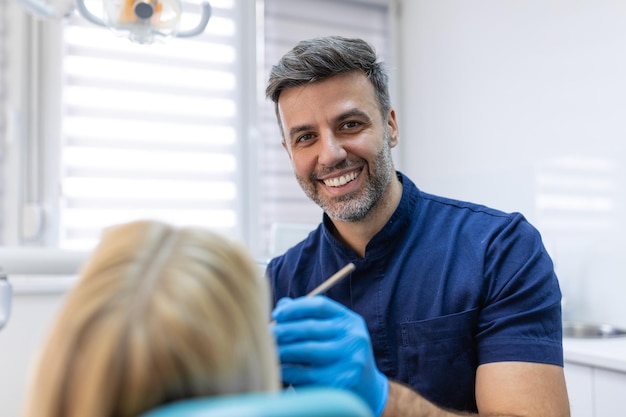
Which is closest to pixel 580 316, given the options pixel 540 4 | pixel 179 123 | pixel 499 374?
pixel 540 4

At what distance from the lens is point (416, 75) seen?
3865mm

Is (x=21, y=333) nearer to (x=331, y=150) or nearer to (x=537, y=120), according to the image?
(x=331, y=150)

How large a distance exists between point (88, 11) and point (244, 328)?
1.27 metres

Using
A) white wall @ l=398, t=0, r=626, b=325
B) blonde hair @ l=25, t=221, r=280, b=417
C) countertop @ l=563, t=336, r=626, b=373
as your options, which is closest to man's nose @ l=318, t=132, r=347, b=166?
blonde hair @ l=25, t=221, r=280, b=417

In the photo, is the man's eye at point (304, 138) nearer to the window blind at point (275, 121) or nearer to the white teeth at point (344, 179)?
the white teeth at point (344, 179)

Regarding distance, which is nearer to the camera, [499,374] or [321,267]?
[499,374]

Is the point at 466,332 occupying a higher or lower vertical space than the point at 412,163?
lower

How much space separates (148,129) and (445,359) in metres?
2.22

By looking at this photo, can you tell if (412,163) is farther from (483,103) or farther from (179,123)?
(179,123)

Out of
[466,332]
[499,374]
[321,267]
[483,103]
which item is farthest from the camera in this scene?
[483,103]

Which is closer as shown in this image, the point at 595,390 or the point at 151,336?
the point at 151,336

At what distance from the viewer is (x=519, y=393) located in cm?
120

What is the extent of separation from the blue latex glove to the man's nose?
2.13 ft

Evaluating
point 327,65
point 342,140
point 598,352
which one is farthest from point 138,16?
point 598,352
